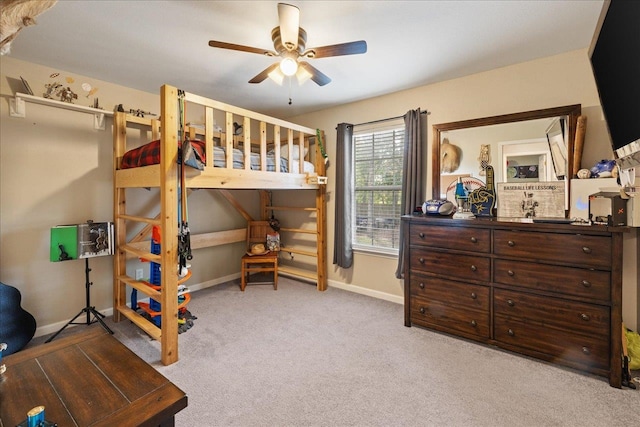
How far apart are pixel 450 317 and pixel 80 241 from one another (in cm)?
328

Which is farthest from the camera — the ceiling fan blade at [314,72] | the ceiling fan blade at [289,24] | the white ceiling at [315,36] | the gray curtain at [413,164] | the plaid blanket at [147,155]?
the gray curtain at [413,164]

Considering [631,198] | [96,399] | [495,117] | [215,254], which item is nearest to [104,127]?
[215,254]

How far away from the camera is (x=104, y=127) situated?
2828mm

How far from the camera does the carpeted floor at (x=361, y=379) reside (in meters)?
1.58

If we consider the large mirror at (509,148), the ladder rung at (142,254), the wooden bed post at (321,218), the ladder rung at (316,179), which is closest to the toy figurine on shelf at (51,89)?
the ladder rung at (142,254)

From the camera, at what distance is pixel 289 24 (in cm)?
164

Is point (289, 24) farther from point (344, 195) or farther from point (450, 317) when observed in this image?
point (450, 317)

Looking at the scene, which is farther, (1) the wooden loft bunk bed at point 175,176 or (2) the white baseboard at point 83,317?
(2) the white baseboard at point 83,317

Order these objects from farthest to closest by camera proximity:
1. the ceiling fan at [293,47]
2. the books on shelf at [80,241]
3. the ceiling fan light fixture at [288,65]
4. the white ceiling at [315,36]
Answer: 1. the books on shelf at [80,241]
2. the ceiling fan light fixture at [288,65]
3. the white ceiling at [315,36]
4. the ceiling fan at [293,47]

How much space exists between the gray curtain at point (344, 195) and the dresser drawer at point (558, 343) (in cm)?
176

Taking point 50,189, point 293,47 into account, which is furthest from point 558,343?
point 50,189

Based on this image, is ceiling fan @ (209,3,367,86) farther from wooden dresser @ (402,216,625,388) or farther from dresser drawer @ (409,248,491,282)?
dresser drawer @ (409,248,491,282)

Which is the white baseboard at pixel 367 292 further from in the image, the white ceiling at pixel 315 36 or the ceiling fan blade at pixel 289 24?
the ceiling fan blade at pixel 289 24

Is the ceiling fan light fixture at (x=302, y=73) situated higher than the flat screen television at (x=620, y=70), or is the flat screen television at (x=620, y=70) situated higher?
the ceiling fan light fixture at (x=302, y=73)
